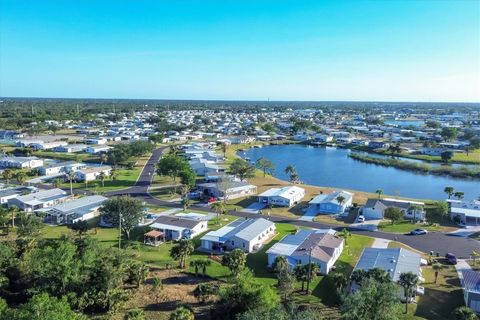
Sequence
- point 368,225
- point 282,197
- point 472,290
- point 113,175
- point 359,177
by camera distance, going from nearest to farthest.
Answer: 1. point 472,290
2. point 368,225
3. point 282,197
4. point 113,175
5. point 359,177

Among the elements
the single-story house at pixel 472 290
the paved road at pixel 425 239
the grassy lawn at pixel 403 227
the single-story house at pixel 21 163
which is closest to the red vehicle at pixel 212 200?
the paved road at pixel 425 239

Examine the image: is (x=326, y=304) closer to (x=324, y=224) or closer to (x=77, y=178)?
(x=324, y=224)

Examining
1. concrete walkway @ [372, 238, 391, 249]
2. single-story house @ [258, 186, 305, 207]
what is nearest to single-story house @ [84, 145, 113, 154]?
single-story house @ [258, 186, 305, 207]

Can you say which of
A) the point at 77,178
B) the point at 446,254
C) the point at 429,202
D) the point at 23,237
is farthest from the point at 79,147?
the point at 446,254

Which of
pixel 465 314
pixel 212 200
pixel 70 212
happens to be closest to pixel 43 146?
pixel 70 212

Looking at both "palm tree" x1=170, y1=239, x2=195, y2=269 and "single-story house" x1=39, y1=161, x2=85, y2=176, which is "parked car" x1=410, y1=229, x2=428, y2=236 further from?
"single-story house" x1=39, y1=161, x2=85, y2=176

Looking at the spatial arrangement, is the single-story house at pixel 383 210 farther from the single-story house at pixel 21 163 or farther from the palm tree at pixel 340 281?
the single-story house at pixel 21 163

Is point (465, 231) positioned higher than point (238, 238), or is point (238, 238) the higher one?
point (238, 238)

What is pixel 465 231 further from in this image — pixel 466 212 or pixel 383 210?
pixel 383 210
